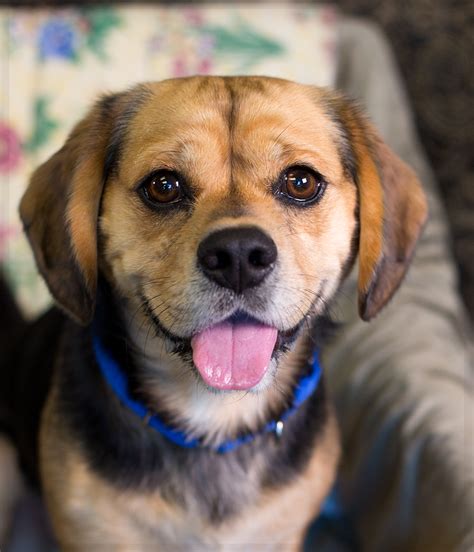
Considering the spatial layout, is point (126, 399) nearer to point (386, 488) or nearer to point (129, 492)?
point (129, 492)

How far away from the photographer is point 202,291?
1.04m

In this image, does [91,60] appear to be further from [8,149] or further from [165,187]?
[165,187]

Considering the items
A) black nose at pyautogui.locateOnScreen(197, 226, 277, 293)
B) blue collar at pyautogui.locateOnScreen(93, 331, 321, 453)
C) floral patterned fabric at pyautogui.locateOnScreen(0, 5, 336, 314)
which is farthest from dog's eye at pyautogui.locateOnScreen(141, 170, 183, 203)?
floral patterned fabric at pyautogui.locateOnScreen(0, 5, 336, 314)

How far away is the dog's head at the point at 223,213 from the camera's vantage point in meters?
1.06

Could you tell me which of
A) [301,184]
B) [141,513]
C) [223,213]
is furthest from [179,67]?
[141,513]

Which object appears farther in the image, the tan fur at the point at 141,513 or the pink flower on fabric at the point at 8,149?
the pink flower on fabric at the point at 8,149

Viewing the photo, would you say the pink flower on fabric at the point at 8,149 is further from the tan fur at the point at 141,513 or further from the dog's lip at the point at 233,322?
the dog's lip at the point at 233,322

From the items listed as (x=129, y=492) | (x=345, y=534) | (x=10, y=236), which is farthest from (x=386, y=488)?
(x=10, y=236)

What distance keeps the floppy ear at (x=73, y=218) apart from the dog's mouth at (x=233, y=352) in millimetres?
217

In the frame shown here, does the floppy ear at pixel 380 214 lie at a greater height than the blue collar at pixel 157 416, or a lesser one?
greater

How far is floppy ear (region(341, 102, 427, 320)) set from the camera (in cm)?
126

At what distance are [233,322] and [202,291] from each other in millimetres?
88

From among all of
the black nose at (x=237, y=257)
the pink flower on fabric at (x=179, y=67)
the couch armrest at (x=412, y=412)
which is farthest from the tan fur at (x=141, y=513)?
the pink flower on fabric at (x=179, y=67)

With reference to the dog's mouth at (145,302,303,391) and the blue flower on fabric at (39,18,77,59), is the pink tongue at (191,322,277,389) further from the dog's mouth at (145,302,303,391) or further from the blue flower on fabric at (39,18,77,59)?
the blue flower on fabric at (39,18,77,59)
